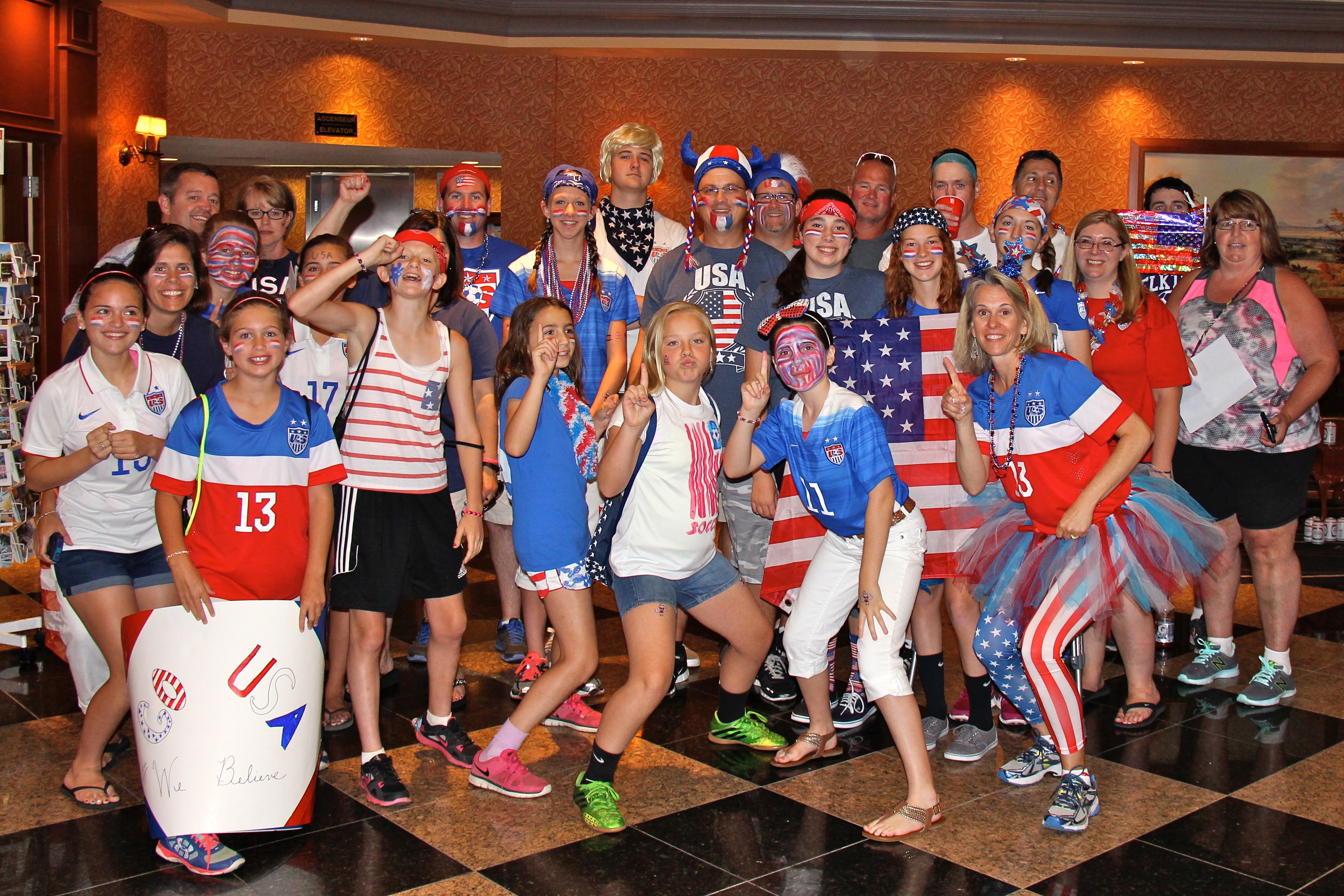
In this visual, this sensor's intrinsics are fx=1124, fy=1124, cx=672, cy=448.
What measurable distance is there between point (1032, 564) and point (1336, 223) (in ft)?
26.4

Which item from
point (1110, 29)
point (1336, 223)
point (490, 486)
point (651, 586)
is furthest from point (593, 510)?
point (1336, 223)

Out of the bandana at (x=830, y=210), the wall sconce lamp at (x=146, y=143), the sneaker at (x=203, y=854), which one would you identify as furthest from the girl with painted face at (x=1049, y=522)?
the wall sconce lamp at (x=146, y=143)

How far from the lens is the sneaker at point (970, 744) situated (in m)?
3.65

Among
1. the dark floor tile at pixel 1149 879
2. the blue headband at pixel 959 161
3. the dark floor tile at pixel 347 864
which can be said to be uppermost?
the blue headband at pixel 959 161

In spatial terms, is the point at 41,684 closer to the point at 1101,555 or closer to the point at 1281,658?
the point at 1101,555

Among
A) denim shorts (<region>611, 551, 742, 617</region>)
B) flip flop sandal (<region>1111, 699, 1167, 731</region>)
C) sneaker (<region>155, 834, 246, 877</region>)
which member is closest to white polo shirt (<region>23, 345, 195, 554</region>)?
sneaker (<region>155, 834, 246, 877</region>)

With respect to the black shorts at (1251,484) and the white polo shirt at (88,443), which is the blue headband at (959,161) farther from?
the white polo shirt at (88,443)

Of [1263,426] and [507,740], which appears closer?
[507,740]

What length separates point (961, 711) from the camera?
402 cm

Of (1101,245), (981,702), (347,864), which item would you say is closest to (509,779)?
(347,864)

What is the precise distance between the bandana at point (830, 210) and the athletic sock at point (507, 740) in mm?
2023

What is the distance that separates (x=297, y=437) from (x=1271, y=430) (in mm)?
3590

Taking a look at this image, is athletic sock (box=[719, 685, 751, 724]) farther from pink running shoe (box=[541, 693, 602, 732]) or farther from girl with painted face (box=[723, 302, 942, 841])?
pink running shoe (box=[541, 693, 602, 732])

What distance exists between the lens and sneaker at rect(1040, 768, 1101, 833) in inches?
122
